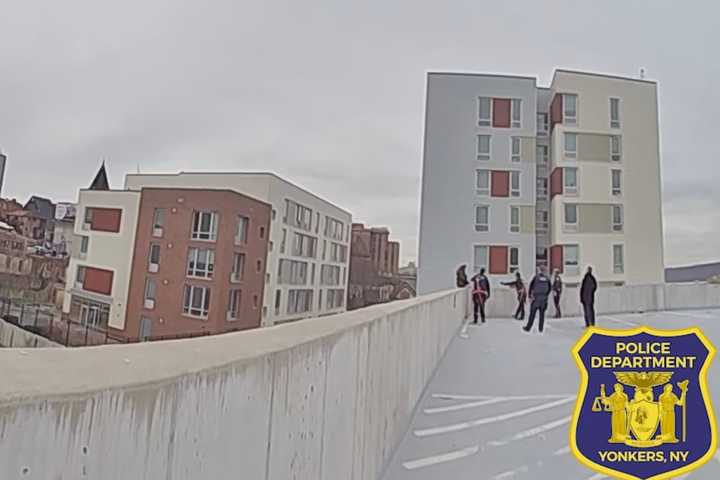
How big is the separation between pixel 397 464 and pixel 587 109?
3053 cm

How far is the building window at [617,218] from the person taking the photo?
96.2 feet

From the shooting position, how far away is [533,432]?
4.80 metres

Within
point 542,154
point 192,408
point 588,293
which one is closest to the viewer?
point 192,408

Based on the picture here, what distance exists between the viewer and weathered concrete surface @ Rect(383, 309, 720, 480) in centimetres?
386

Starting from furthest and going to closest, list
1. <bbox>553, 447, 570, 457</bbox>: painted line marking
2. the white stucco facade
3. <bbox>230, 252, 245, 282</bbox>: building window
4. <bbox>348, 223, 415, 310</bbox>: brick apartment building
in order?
<bbox>230, 252, 245, 282</bbox>: building window, the white stucco facade, <bbox>348, 223, 415, 310</bbox>: brick apartment building, <bbox>553, 447, 570, 457</bbox>: painted line marking

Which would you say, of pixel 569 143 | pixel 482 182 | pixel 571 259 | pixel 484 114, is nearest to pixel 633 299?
pixel 571 259

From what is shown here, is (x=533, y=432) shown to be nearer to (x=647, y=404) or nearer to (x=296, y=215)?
(x=647, y=404)

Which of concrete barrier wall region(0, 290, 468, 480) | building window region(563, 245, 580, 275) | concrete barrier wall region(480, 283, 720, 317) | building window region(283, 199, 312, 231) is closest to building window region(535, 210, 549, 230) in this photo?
building window region(563, 245, 580, 275)

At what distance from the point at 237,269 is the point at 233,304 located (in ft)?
6.91

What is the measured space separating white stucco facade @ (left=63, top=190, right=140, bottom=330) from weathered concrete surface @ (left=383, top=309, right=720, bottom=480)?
24.1 m

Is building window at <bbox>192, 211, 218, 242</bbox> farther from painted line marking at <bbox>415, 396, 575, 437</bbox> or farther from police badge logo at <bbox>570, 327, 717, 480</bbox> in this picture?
police badge logo at <bbox>570, 327, 717, 480</bbox>

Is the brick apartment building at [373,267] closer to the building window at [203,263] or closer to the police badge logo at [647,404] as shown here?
the building window at [203,263]

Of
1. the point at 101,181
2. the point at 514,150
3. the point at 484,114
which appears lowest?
the point at 101,181

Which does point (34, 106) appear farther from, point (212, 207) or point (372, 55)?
point (372, 55)
